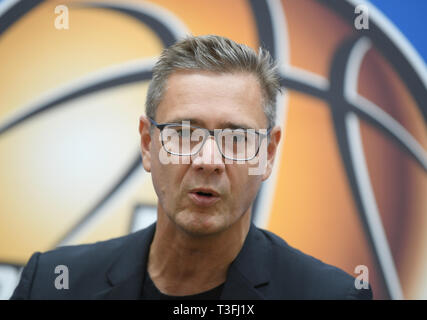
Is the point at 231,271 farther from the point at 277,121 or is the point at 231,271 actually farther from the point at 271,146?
the point at 277,121

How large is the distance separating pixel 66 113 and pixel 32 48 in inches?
17.3

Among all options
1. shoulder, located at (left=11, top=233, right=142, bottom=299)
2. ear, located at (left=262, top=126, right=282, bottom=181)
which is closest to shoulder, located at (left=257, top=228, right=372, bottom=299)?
ear, located at (left=262, top=126, right=282, bottom=181)

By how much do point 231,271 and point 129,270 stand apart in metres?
0.40

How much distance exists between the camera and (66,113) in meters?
2.63

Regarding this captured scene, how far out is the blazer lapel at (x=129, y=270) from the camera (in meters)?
1.70

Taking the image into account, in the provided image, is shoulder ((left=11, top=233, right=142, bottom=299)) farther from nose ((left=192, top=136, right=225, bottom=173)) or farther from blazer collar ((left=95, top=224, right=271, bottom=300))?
nose ((left=192, top=136, right=225, bottom=173))

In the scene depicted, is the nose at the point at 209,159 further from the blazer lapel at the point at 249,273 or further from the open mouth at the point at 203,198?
the blazer lapel at the point at 249,273

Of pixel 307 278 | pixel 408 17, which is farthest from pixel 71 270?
pixel 408 17

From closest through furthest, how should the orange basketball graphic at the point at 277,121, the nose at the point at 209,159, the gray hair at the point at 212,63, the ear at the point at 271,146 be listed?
1. the nose at the point at 209,159
2. the gray hair at the point at 212,63
3. the ear at the point at 271,146
4. the orange basketball graphic at the point at 277,121

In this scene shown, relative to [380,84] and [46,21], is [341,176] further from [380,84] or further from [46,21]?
[46,21]

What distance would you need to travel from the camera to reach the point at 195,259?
1713mm

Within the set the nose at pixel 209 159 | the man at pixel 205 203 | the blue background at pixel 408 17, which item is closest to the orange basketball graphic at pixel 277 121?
the blue background at pixel 408 17

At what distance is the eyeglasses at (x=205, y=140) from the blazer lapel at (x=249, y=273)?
393mm

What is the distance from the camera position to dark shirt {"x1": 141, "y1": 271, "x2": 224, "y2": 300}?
166cm
